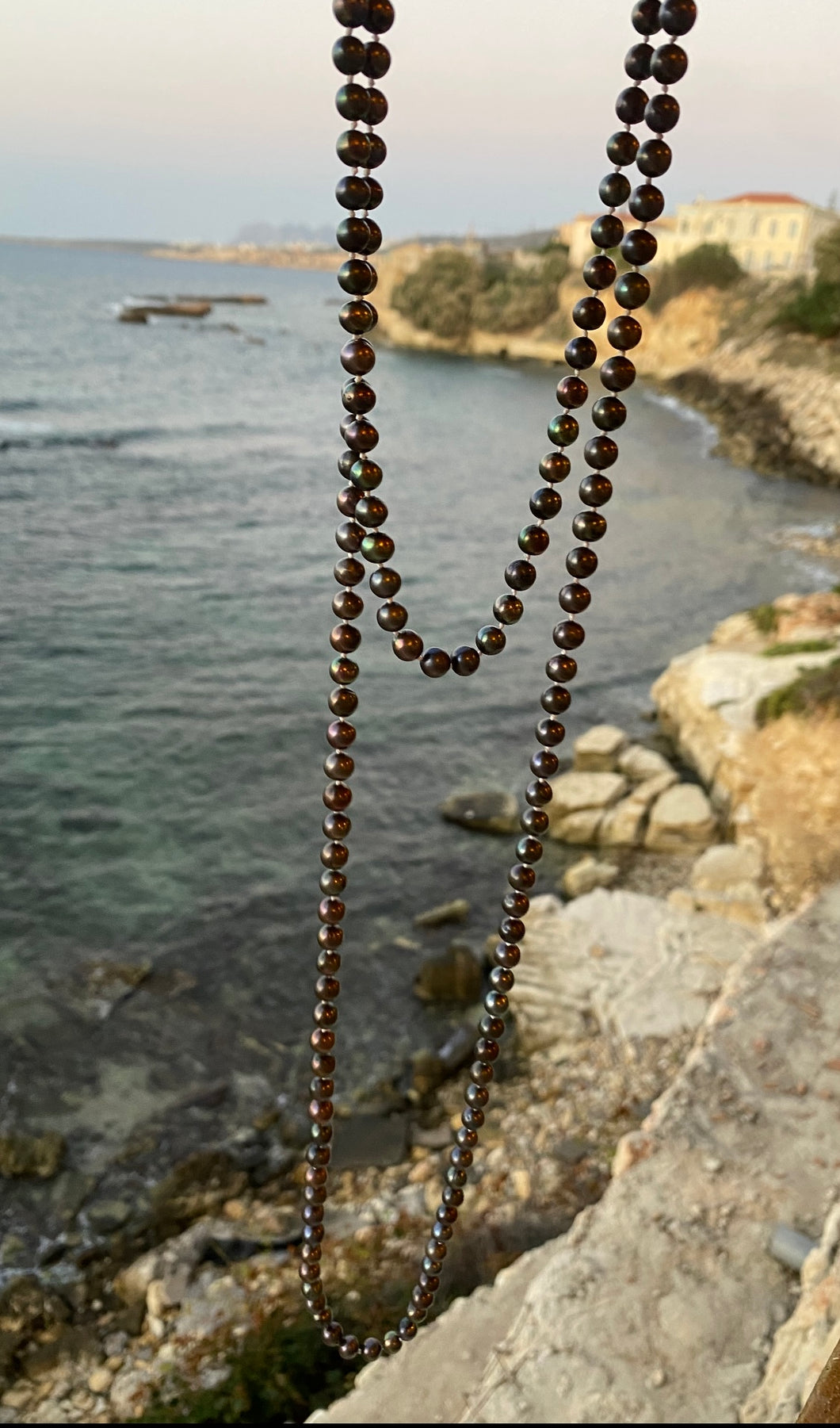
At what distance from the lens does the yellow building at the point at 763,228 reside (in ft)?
189

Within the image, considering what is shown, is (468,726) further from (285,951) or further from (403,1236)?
(403,1236)

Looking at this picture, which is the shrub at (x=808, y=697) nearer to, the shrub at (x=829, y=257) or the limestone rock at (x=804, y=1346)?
the limestone rock at (x=804, y=1346)

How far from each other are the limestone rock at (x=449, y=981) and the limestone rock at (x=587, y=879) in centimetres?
167

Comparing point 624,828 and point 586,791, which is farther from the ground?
point 586,791

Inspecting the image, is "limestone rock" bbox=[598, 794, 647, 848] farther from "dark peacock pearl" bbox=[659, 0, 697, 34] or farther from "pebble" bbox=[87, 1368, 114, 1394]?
"dark peacock pearl" bbox=[659, 0, 697, 34]

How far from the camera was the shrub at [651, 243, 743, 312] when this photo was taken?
48.4 metres

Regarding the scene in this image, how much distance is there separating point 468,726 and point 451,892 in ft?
12.4

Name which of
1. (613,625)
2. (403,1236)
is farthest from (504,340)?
(403,1236)

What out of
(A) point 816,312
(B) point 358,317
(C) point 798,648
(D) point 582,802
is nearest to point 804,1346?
(B) point 358,317

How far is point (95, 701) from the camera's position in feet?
42.4

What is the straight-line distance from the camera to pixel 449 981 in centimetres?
845

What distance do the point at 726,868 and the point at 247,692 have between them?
7.06 meters

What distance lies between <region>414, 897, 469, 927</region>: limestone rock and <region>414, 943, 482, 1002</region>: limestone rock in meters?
0.87

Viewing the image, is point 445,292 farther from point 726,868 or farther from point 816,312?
point 726,868
